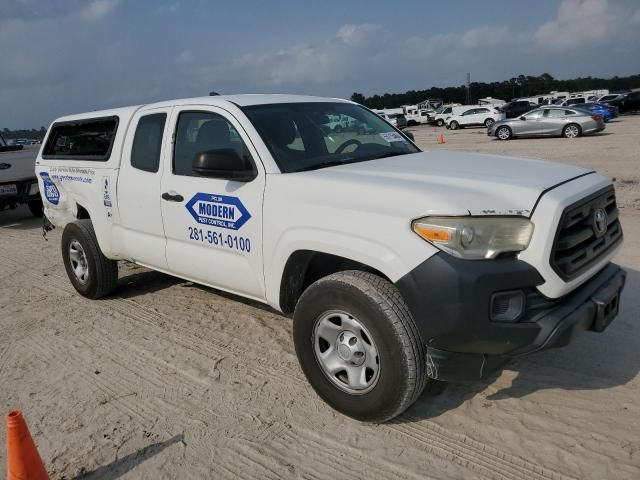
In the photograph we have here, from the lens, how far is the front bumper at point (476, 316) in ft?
8.54

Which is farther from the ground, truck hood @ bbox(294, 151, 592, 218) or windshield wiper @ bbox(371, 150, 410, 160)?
windshield wiper @ bbox(371, 150, 410, 160)

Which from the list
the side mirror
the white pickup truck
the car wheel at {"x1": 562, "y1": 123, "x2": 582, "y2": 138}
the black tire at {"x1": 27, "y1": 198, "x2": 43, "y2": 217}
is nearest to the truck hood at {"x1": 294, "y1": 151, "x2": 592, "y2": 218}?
the white pickup truck

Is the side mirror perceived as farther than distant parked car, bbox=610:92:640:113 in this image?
No

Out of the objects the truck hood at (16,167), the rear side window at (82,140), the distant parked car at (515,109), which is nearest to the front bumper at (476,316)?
the rear side window at (82,140)

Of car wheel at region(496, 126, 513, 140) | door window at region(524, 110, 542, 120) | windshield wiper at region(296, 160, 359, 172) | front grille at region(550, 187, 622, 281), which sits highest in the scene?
windshield wiper at region(296, 160, 359, 172)

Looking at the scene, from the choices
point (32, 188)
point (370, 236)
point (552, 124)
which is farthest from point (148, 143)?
point (552, 124)

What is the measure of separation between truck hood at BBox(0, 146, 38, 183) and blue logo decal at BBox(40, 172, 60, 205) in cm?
470

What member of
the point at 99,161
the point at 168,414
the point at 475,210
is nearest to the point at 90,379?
the point at 168,414

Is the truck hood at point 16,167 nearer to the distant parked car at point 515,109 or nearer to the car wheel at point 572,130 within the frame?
Answer: the car wheel at point 572,130

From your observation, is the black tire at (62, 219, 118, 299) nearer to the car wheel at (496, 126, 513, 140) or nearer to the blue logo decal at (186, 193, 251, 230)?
the blue logo decal at (186, 193, 251, 230)

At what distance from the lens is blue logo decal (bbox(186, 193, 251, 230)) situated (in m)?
3.67

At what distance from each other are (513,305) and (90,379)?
302 centimetres

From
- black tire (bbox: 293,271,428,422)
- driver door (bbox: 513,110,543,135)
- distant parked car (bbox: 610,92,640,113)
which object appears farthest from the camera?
distant parked car (bbox: 610,92,640,113)

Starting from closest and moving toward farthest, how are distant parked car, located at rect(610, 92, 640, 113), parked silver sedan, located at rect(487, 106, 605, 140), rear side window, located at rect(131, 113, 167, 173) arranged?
rear side window, located at rect(131, 113, 167, 173), parked silver sedan, located at rect(487, 106, 605, 140), distant parked car, located at rect(610, 92, 640, 113)
